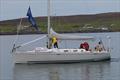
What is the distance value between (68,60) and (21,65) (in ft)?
12.8

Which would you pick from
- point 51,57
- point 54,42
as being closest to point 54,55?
point 51,57

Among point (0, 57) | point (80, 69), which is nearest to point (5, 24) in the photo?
point (0, 57)

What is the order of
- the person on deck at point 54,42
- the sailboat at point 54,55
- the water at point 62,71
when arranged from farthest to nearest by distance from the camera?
the person on deck at point 54,42, the sailboat at point 54,55, the water at point 62,71

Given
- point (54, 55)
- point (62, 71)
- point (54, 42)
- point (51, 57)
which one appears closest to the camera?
point (62, 71)

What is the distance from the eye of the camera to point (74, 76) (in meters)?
38.5

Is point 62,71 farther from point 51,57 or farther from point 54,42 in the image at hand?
point 54,42

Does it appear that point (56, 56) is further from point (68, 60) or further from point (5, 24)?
point (5, 24)

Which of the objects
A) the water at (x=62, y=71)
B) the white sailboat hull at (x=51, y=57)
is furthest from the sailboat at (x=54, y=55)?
the water at (x=62, y=71)

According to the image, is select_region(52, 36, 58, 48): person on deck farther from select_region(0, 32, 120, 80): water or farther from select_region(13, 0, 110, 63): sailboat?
select_region(0, 32, 120, 80): water

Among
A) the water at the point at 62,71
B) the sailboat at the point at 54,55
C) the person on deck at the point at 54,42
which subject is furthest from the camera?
the person on deck at the point at 54,42

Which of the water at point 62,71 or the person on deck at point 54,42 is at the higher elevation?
the person on deck at point 54,42

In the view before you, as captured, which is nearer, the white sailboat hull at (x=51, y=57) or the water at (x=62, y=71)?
the water at (x=62, y=71)

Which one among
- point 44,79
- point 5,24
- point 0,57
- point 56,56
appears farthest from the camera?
point 5,24

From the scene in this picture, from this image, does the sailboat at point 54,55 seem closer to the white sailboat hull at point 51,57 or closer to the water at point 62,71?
the white sailboat hull at point 51,57
